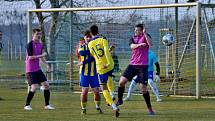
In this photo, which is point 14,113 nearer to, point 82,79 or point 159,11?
point 82,79

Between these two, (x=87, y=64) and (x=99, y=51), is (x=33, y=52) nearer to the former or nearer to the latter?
(x=87, y=64)

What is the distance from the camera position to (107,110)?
658 inches

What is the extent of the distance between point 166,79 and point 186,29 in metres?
1.96

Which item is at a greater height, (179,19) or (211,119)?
(179,19)

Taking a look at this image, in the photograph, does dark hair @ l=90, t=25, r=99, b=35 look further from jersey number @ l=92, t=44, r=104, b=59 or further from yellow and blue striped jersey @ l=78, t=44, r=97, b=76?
yellow and blue striped jersey @ l=78, t=44, r=97, b=76

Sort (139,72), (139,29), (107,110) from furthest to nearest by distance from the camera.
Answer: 1. (107,110)
2. (139,72)
3. (139,29)

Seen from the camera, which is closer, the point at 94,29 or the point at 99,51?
the point at 94,29

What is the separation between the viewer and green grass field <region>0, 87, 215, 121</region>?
→ 14.5m

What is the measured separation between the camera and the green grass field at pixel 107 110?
14.5 m

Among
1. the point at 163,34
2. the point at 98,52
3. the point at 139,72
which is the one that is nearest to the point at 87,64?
the point at 98,52

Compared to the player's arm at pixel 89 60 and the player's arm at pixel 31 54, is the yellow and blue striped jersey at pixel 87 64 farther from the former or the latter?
the player's arm at pixel 31 54

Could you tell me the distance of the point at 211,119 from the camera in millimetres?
14172

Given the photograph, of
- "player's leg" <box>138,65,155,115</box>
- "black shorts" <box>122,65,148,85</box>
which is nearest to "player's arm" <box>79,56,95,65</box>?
"black shorts" <box>122,65,148,85</box>

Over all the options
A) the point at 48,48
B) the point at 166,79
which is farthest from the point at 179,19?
the point at 48,48
